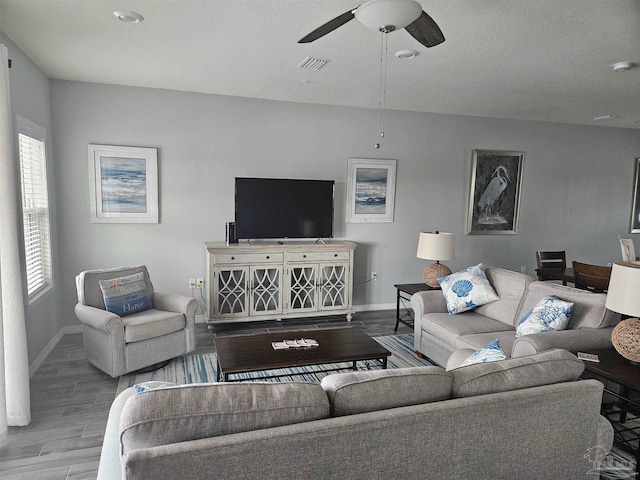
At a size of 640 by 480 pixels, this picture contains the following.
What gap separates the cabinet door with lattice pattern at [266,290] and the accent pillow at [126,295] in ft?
3.89

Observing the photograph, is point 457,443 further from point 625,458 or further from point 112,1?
point 112,1

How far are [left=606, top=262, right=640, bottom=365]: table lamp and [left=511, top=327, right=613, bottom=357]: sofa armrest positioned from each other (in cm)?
25

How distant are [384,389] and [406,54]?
2.67 m

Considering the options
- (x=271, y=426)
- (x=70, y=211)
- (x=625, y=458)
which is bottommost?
(x=625, y=458)

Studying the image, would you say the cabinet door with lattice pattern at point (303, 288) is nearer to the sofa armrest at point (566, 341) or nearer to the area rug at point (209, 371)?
the area rug at point (209, 371)

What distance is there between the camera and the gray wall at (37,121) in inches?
126

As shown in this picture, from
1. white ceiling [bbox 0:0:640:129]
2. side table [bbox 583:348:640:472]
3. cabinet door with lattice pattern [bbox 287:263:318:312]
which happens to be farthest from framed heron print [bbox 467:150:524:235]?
side table [bbox 583:348:640:472]

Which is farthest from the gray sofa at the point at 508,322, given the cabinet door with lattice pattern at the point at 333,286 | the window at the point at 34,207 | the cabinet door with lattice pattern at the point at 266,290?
the window at the point at 34,207

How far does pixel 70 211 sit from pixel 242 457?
13.0 ft

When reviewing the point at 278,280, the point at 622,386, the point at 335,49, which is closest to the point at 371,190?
the point at 278,280

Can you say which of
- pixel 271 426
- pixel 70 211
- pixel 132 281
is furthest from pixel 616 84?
pixel 70 211

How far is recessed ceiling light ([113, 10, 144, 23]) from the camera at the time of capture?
2613 mm

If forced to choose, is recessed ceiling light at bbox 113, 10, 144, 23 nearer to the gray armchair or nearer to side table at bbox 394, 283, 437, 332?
the gray armchair

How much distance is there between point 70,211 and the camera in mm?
4324
